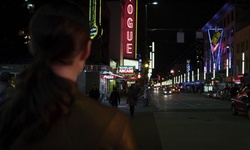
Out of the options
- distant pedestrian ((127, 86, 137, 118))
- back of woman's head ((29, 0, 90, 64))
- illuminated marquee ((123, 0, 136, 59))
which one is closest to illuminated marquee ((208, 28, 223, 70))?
illuminated marquee ((123, 0, 136, 59))

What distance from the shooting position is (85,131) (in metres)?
1.72

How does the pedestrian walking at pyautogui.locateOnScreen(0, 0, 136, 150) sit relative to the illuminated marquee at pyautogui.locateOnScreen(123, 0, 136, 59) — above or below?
below

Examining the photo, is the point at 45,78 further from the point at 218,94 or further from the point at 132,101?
the point at 218,94

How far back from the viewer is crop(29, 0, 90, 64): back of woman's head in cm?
179

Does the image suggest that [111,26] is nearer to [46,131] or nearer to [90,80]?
[90,80]

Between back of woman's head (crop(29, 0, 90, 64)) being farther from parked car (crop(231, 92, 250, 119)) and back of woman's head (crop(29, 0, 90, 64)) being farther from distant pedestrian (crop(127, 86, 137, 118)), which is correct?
parked car (crop(231, 92, 250, 119))

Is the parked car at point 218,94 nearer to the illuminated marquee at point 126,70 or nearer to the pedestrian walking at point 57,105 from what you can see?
the illuminated marquee at point 126,70

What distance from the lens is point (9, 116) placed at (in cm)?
177

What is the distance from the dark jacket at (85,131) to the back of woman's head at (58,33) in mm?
213

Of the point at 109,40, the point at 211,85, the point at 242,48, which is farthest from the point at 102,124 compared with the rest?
the point at 211,85

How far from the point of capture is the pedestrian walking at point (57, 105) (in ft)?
5.61

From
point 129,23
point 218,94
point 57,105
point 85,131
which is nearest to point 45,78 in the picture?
point 57,105

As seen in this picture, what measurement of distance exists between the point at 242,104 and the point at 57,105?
859 inches

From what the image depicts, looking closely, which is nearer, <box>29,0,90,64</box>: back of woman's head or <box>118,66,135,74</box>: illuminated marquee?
<box>29,0,90,64</box>: back of woman's head
